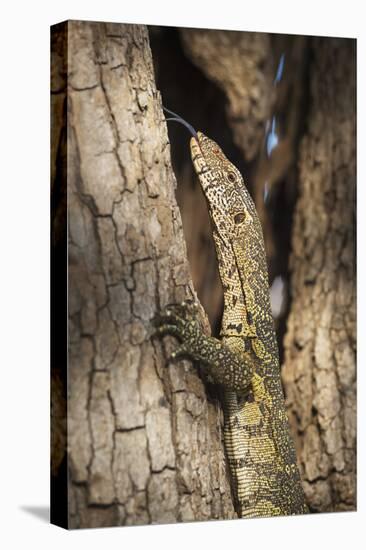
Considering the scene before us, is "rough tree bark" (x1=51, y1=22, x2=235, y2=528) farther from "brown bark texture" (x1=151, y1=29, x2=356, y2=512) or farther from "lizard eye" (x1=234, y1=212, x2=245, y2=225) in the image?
"lizard eye" (x1=234, y1=212, x2=245, y2=225)

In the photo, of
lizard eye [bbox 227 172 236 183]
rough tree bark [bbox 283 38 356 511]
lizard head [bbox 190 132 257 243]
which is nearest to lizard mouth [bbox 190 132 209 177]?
lizard head [bbox 190 132 257 243]

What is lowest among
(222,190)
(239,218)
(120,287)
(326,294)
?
(120,287)

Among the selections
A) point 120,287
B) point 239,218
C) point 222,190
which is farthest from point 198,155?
point 120,287

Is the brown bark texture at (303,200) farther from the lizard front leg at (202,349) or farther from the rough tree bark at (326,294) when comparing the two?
the lizard front leg at (202,349)

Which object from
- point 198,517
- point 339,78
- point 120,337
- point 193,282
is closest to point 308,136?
point 339,78

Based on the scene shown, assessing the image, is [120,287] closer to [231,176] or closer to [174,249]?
[174,249]
